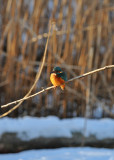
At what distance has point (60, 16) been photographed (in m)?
2.06

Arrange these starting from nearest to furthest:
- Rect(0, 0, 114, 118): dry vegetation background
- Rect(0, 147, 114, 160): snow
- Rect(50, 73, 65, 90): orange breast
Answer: Rect(50, 73, 65, 90): orange breast, Rect(0, 147, 114, 160): snow, Rect(0, 0, 114, 118): dry vegetation background

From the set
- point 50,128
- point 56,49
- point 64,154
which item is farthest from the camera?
point 56,49

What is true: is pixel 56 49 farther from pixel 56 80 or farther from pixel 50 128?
pixel 56 80

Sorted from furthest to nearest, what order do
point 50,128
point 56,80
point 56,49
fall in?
1. point 56,49
2. point 50,128
3. point 56,80

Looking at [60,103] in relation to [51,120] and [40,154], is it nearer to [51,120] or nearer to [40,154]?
[51,120]

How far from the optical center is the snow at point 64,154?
1.39 metres

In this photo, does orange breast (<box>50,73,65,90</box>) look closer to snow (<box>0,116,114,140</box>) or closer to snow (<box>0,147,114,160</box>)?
snow (<box>0,147,114,160</box>)

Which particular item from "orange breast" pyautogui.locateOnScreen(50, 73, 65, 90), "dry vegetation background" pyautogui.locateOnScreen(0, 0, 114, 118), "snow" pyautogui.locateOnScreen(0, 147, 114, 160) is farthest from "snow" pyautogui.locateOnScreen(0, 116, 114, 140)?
"orange breast" pyautogui.locateOnScreen(50, 73, 65, 90)

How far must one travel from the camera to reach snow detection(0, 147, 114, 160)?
1390 mm

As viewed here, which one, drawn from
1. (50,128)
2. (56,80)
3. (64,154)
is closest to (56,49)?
(50,128)

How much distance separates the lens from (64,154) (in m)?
1.47

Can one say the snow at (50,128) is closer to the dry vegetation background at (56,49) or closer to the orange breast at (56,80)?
the dry vegetation background at (56,49)

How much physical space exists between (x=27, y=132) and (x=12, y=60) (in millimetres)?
622

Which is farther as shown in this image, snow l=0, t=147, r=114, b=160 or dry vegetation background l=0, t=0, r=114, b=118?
dry vegetation background l=0, t=0, r=114, b=118
